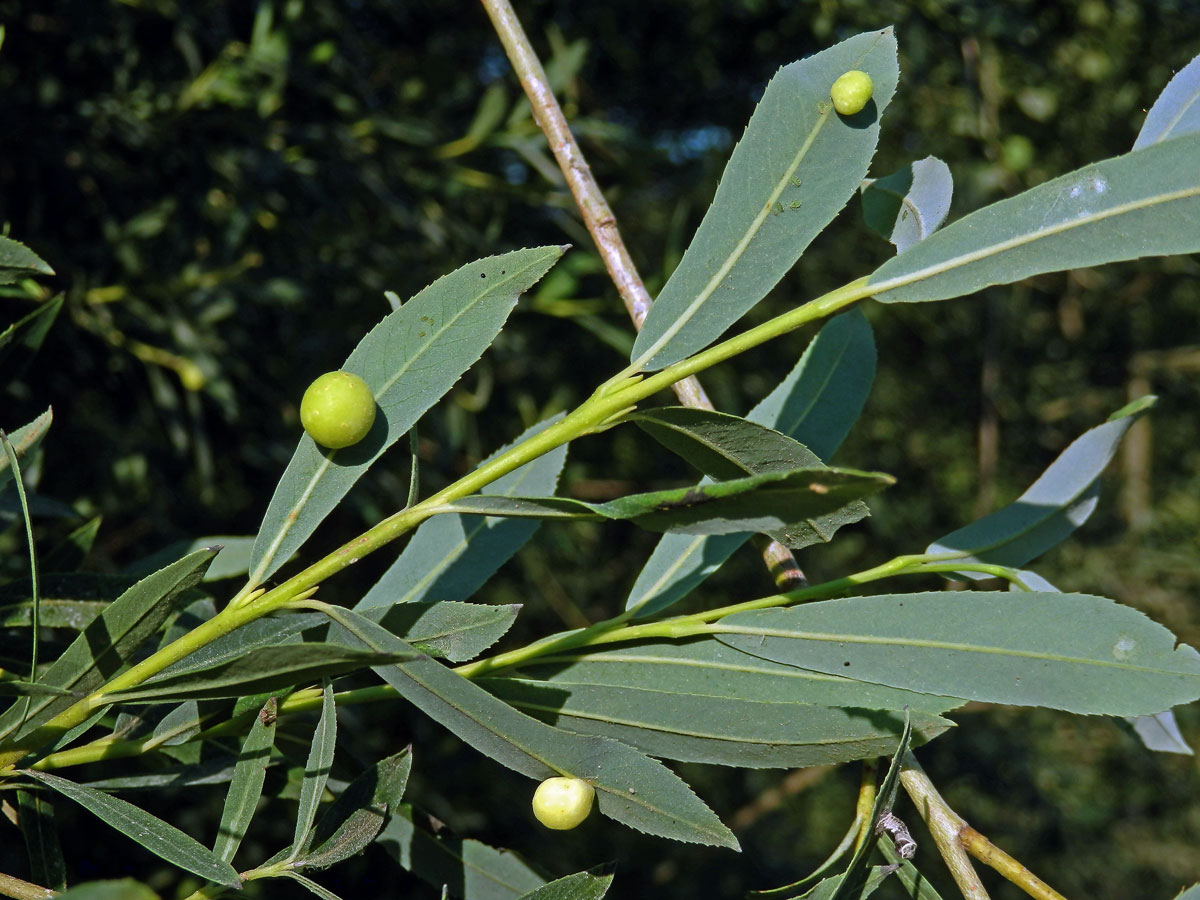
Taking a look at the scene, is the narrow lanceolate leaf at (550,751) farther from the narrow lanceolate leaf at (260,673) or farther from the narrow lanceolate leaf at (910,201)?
the narrow lanceolate leaf at (910,201)

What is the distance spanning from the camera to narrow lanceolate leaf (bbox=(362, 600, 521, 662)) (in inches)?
23.4

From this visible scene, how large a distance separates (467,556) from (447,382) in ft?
0.60

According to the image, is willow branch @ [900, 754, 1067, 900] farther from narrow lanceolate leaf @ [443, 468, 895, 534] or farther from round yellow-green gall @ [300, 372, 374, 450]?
round yellow-green gall @ [300, 372, 374, 450]

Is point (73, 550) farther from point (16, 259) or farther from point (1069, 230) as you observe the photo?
point (1069, 230)

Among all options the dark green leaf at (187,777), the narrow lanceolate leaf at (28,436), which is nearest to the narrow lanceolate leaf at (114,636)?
the dark green leaf at (187,777)

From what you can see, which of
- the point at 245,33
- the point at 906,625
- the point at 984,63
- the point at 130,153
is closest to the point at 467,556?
the point at 906,625

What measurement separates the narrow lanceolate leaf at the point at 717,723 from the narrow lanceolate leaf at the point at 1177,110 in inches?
13.9

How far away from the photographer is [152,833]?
556 mm

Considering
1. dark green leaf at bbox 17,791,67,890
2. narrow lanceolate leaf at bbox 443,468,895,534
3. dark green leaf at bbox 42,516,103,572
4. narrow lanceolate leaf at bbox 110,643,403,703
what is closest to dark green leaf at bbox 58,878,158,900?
narrow lanceolate leaf at bbox 110,643,403,703

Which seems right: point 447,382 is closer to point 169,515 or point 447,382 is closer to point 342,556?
point 342,556

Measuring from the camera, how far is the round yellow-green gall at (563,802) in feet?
1.89

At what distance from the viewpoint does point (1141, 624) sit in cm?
57

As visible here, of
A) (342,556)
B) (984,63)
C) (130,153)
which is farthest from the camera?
(984,63)

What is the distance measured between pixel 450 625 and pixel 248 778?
146mm
